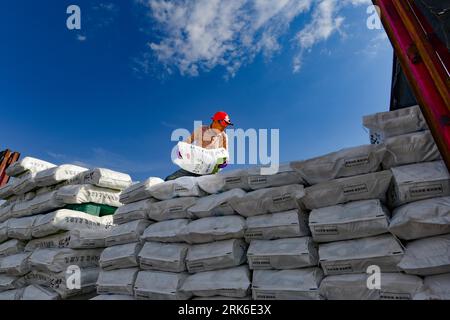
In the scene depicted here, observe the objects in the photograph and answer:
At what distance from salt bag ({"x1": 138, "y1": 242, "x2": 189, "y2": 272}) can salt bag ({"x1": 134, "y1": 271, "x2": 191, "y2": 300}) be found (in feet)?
0.17

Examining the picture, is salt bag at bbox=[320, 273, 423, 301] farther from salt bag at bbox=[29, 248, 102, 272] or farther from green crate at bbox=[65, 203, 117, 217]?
green crate at bbox=[65, 203, 117, 217]

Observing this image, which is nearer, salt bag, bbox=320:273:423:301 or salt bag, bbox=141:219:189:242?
salt bag, bbox=320:273:423:301

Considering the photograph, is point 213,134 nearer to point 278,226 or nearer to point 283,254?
point 278,226

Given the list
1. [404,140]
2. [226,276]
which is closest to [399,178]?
[404,140]

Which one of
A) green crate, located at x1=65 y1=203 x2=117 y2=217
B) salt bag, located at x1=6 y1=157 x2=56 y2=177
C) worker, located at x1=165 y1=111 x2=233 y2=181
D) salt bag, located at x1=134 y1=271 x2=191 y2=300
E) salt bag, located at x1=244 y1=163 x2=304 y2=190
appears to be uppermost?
worker, located at x1=165 y1=111 x2=233 y2=181

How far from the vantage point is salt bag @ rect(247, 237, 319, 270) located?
2.24m

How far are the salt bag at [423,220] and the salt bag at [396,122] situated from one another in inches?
21.0

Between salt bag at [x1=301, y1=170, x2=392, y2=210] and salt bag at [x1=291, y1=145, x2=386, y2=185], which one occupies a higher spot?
salt bag at [x1=291, y1=145, x2=386, y2=185]

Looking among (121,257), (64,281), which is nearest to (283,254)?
(121,257)

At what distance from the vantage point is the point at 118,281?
9.61 feet

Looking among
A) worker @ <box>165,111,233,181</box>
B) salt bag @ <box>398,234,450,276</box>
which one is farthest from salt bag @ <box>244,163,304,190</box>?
worker @ <box>165,111,233,181</box>
